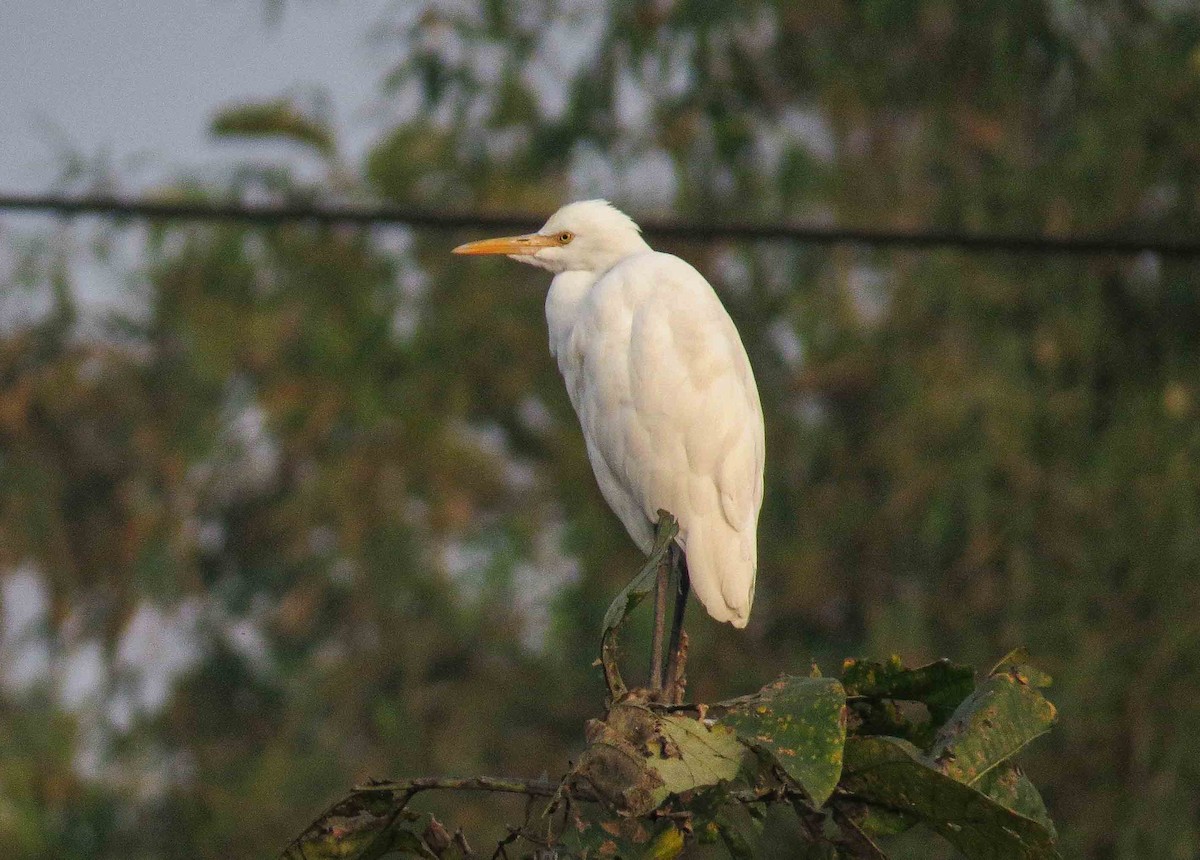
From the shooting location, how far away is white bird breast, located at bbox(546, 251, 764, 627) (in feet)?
9.23

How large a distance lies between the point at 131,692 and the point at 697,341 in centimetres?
584

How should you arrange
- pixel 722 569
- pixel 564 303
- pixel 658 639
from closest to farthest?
pixel 658 639 → pixel 722 569 → pixel 564 303

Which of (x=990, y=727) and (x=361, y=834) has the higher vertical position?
(x=990, y=727)

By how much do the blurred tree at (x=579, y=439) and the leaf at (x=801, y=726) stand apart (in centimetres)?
372

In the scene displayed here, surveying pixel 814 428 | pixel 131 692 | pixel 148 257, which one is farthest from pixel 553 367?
pixel 131 692

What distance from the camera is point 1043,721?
157 cm

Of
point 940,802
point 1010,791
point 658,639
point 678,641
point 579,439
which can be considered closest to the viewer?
point 940,802

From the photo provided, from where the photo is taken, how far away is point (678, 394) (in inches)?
112

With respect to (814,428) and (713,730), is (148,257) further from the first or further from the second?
(713,730)

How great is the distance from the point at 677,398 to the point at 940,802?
1.44 m

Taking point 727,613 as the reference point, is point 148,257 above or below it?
above

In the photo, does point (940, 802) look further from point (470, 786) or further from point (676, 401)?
point (676, 401)

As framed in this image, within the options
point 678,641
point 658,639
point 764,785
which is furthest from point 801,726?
point 658,639

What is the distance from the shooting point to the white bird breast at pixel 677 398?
281 cm
